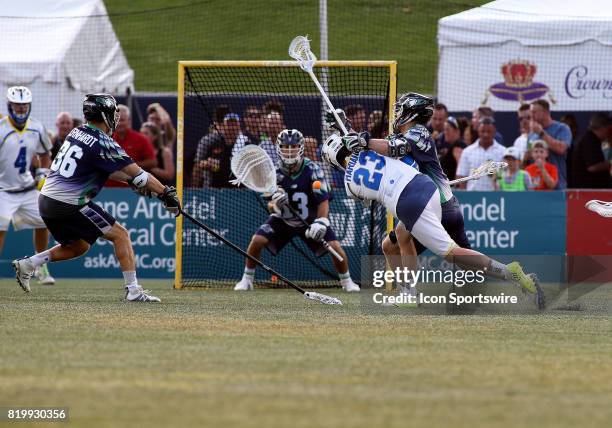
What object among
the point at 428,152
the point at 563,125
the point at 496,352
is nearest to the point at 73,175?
the point at 428,152

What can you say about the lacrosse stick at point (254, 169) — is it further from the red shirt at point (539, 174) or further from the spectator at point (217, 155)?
the red shirt at point (539, 174)

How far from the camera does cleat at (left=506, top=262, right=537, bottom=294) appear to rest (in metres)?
9.43

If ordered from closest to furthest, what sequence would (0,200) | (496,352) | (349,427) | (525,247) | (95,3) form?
(349,427), (496,352), (0,200), (525,247), (95,3)

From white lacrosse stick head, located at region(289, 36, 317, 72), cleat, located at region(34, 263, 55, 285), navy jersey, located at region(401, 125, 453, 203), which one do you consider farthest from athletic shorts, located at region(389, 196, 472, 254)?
cleat, located at region(34, 263, 55, 285)

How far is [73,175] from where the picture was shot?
10.5 m

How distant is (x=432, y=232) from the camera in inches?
372

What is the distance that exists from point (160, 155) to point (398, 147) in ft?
23.0

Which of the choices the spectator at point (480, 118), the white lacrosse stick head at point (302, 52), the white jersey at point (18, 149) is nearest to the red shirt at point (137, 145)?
the white jersey at point (18, 149)

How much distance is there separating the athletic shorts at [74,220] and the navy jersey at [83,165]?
Result: 63 mm

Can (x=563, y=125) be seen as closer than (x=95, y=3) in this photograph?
Yes

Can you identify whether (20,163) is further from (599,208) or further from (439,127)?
(599,208)

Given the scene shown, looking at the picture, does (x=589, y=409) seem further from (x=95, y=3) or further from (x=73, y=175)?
(x=95, y=3)

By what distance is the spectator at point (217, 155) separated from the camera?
14.1 m

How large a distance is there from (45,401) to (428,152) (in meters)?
5.42
